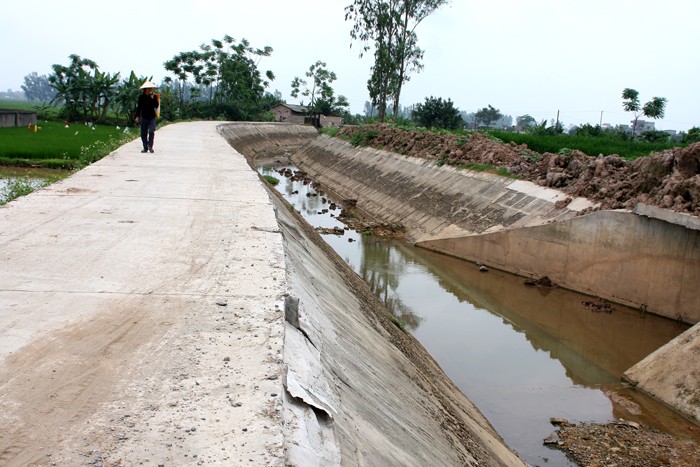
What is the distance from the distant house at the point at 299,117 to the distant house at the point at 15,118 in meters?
34.2

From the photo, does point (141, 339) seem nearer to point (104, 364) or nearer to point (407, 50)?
point (104, 364)

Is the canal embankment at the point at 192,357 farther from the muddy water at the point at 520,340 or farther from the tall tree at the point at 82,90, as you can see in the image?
the tall tree at the point at 82,90

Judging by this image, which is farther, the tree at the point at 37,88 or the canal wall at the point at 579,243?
the tree at the point at 37,88

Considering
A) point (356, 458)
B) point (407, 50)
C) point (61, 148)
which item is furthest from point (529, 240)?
point (407, 50)

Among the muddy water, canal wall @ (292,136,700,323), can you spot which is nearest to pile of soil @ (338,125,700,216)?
canal wall @ (292,136,700,323)

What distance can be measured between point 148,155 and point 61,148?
1007 centimetres

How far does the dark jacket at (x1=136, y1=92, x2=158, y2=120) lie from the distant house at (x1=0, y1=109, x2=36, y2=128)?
844 inches

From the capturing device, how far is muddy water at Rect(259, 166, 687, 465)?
24.9 ft

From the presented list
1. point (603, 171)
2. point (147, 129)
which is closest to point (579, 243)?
point (603, 171)

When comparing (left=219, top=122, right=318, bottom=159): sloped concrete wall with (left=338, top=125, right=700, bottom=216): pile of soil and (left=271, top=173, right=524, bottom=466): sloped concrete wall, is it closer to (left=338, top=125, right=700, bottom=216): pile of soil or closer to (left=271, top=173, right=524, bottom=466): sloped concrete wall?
(left=338, top=125, right=700, bottom=216): pile of soil

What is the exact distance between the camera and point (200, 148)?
16781 millimetres

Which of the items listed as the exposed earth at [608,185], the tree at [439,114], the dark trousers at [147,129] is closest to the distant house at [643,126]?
the tree at [439,114]

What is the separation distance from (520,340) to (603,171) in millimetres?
5458

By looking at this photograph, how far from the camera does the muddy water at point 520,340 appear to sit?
7.59m
